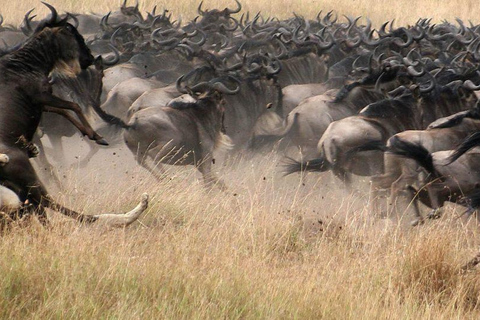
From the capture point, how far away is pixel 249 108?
13531 millimetres

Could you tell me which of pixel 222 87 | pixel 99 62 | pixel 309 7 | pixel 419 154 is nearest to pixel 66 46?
pixel 99 62

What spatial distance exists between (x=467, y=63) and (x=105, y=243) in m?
11.1

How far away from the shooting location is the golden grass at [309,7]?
90.3ft

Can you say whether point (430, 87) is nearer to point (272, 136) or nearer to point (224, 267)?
point (272, 136)

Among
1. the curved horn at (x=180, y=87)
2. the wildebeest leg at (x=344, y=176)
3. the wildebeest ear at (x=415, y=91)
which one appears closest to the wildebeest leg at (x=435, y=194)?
the wildebeest leg at (x=344, y=176)

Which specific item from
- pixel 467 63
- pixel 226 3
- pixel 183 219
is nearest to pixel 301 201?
pixel 183 219

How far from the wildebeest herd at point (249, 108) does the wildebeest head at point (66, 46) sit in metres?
0.01

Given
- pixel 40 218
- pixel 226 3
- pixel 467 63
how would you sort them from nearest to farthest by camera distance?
1. pixel 40 218
2. pixel 467 63
3. pixel 226 3

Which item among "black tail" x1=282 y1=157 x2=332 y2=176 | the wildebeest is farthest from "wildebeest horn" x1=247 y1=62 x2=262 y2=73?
the wildebeest

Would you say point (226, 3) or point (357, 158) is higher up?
point (357, 158)

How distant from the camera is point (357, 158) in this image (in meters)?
10.9

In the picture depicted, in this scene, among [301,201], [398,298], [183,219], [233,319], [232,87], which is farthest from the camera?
[232,87]

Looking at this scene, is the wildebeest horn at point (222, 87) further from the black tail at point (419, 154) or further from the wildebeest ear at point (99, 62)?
the black tail at point (419, 154)

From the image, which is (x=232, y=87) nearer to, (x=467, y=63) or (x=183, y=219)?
(x=467, y=63)
